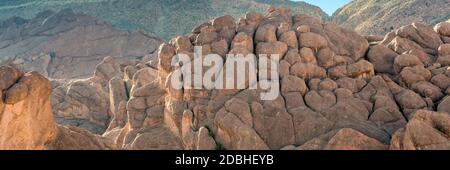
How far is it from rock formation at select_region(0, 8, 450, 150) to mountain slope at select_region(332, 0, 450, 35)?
7027 cm

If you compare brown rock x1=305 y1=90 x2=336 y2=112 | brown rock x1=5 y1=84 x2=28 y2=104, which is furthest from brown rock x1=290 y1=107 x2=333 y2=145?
brown rock x1=5 y1=84 x2=28 y2=104

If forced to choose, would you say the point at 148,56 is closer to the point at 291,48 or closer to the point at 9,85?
the point at 291,48

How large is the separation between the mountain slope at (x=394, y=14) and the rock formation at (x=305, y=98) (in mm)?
70269

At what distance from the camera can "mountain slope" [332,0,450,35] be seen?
115062 mm

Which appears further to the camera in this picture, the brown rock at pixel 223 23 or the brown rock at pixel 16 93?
the brown rock at pixel 223 23

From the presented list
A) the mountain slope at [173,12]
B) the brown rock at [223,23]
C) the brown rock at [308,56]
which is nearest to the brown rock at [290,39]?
the brown rock at [308,56]

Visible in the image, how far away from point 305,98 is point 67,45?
349 feet

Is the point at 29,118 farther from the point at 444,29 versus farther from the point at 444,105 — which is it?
the point at 444,29

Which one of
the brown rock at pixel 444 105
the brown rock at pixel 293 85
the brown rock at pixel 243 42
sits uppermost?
the brown rock at pixel 243 42

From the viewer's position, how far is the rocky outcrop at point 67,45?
126 m

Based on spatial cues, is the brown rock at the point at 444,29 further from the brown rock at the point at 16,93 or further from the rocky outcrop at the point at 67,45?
the rocky outcrop at the point at 67,45

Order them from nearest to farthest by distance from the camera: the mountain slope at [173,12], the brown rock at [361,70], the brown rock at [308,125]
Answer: the brown rock at [308,125]
the brown rock at [361,70]
the mountain slope at [173,12]

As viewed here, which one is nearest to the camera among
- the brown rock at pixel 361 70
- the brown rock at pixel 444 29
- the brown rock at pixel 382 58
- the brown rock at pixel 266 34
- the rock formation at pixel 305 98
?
the rock formation at pixel 305 98

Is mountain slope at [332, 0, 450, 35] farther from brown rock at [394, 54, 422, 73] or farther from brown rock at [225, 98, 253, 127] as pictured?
brown rock at [225, 98, 253, 127]
